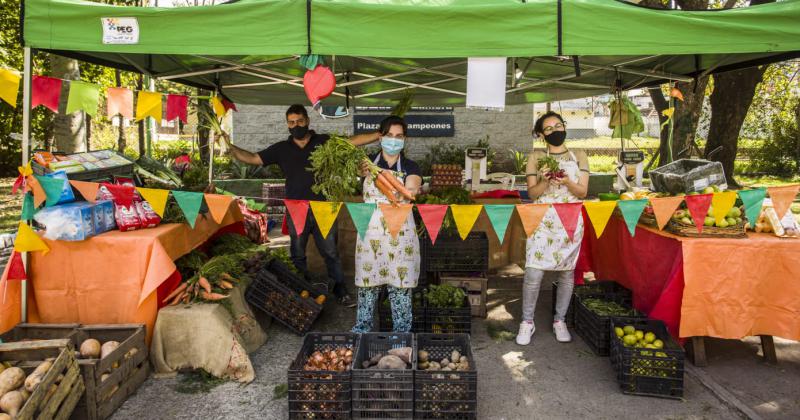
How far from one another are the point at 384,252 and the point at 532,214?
1.27 m

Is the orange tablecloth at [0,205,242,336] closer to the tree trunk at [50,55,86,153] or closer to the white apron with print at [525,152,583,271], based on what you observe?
the white apron with print at [525,152,583,271]

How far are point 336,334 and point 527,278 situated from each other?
186cm

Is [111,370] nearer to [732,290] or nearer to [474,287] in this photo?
[474,287]

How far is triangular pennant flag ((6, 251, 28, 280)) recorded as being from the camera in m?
3.94

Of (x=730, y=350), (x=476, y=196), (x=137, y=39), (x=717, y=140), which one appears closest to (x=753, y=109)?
(x=717, y=140)

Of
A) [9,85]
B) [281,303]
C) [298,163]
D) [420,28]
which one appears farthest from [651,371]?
[9,85]

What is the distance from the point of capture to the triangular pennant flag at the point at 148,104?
4.42m

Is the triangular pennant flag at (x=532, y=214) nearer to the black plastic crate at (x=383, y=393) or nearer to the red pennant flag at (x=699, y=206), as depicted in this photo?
the red pennant flag at (x=699, y=206)

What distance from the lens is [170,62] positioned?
5.62 metres

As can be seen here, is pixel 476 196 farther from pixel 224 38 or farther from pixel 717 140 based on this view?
pixel 717 140

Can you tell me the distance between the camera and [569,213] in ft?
14.3

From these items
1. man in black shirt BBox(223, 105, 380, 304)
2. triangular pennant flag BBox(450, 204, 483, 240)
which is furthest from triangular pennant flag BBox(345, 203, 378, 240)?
man in black shirt BBox(223, 105, 380, 304)

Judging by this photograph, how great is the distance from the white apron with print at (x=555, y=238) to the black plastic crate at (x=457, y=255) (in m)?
1.21

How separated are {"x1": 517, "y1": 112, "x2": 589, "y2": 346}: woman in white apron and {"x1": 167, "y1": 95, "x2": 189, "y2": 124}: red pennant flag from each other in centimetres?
330
